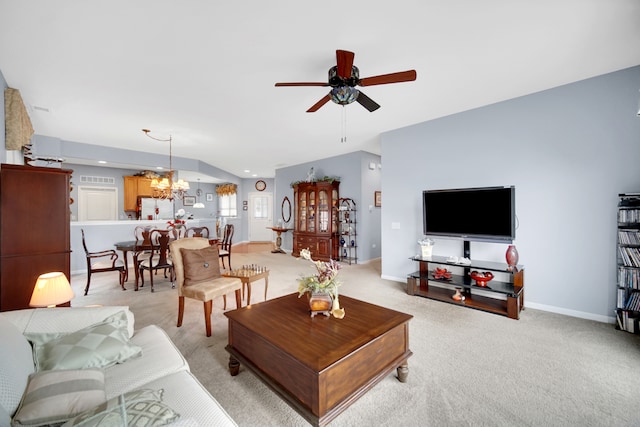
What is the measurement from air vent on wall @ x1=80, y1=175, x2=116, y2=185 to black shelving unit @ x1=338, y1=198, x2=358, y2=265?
6.51 metres

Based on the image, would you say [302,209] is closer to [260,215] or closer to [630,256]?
[260,215]

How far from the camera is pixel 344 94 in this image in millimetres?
2391

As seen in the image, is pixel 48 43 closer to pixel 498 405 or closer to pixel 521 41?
pixel 521 41

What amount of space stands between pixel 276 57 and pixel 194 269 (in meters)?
2.35

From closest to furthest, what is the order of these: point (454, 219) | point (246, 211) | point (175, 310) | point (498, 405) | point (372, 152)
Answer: point (498, 405) → point (175, 310) → point (454, 219) → point (372, 152) → point (246, 211)

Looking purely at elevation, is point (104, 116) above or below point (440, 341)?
above

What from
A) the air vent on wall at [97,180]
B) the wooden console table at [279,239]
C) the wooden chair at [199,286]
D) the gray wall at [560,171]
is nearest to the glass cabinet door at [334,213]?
the wooden console table at [279,239]

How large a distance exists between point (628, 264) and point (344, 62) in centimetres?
339

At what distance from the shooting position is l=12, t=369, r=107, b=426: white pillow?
3.19ft

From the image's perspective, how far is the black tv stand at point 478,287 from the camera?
314 cm

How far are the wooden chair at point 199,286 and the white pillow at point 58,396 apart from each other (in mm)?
1410

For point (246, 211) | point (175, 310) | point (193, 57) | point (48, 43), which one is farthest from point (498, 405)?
point (246, 211)

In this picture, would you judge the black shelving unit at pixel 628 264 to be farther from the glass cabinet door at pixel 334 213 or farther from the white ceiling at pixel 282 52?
the glass cabinet door at pixel 334 213

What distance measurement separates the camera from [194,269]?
9.66 feet
